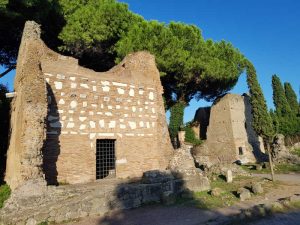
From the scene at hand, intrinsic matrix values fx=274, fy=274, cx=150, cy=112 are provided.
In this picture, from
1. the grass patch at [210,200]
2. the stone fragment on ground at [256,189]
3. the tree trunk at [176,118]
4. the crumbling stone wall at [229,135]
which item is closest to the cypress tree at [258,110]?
the tree trunk at [176,118]

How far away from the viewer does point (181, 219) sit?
753 centimetres

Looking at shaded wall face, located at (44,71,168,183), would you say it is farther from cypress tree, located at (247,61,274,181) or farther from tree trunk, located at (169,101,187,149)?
tree trunk, located at (169,101,187,149)

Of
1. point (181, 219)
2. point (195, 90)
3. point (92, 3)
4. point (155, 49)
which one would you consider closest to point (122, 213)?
point (181, 219)

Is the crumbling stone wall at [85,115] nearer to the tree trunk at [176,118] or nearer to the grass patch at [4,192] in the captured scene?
Result: the grass patch at [4,192]

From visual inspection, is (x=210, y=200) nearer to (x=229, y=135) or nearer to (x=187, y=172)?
(x=187, y=172)

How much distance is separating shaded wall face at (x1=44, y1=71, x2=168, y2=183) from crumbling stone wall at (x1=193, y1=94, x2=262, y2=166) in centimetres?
1391

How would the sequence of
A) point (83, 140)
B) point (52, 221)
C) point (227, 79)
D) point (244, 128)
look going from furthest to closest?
point (244, 128) < point (227, 79) < point (83, 140) < point (52, 221)

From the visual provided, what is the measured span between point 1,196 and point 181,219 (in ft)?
21.1

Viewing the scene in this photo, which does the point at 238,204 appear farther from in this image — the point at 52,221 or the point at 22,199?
the point at 22,199

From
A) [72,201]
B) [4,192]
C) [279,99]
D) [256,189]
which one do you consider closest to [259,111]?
[256,189]

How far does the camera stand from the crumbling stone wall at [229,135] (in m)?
25.8

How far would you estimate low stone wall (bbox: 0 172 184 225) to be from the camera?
743cm

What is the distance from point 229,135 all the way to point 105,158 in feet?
55.9

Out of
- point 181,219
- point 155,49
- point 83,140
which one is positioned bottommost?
point 181,219
